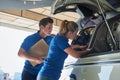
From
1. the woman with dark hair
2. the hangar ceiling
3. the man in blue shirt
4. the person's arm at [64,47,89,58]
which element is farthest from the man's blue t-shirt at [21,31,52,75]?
the hangar ceiling

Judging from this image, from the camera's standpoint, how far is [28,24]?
816 centimetres

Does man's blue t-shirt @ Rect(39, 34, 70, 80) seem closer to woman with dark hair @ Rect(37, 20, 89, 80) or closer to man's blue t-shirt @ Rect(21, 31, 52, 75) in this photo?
woman with dark hair @ Rect(37, 20, 89, 80)

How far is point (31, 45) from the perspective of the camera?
350cm

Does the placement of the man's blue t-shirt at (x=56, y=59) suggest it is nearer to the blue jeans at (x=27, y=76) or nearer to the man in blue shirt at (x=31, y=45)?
the man in blue shirt at (x=31, y=45)

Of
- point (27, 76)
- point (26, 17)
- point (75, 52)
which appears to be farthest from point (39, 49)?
point (26, 17)

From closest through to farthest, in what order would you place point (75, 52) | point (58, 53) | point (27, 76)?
point (75, 52) → point (58, 53) → point (27, 76)

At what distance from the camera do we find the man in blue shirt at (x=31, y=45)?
3.36 meters

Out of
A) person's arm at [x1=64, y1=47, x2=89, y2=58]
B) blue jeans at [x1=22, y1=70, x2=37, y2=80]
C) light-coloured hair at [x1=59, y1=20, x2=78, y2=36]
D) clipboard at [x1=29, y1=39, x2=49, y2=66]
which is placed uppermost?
light-coloured hair at [x1=59, y1=20, x2=78, y2=36]

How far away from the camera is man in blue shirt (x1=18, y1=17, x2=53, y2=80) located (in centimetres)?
336

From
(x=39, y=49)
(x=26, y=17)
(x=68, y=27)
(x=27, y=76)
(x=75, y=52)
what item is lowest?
(x=27, y=76)

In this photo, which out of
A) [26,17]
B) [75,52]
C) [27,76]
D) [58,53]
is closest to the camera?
[75,52]

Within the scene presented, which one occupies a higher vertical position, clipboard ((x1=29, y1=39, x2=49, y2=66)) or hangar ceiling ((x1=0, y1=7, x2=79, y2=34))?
hangar ceiling ((x1=0, y1=7, x2=79, y2=34))

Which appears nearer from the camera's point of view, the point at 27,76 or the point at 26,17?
the point at 27,76

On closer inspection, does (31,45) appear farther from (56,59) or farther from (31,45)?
(56,59)
